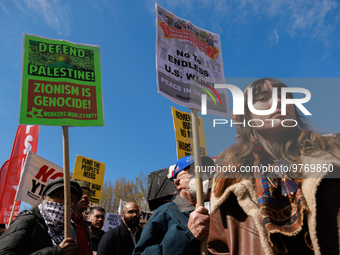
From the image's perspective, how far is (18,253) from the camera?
7.13 ft

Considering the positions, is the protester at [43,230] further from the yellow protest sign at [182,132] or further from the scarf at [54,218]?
the yellow protest sign at [182,132]

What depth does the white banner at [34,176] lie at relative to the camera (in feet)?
19.0

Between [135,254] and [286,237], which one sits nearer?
[286,237]

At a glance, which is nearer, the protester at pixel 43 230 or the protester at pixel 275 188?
the protester at pixel 275 188

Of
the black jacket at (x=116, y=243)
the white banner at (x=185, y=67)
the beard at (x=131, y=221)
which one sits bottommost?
the black jacket at (x=116, y=243)

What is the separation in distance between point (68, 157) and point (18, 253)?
3.15 ft

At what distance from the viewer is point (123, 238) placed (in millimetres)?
3711

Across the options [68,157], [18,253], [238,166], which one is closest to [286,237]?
[238,166]

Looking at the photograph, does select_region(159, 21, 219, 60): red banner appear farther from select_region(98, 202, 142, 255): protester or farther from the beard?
the beard

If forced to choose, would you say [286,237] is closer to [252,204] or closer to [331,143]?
[252,204]

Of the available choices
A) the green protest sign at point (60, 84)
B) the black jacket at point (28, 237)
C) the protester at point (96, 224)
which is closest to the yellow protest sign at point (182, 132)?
the protester at point (96, 224)

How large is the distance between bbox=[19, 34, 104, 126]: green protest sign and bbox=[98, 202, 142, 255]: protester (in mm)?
1433

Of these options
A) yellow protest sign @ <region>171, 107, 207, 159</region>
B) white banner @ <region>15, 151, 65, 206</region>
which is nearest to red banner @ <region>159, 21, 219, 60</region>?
yellow protest sign @ <region>171, 107, 207, 159</region>

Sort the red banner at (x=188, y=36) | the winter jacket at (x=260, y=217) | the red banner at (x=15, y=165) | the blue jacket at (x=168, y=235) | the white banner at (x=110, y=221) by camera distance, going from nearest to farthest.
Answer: the winter jacket at (x=260, y=217) → the blue jacket at (x=168, y=235) → the red banner at (x=188, y=36) → the red banner at (x=15, y=165) → the white banner at (x=110, y=221)
